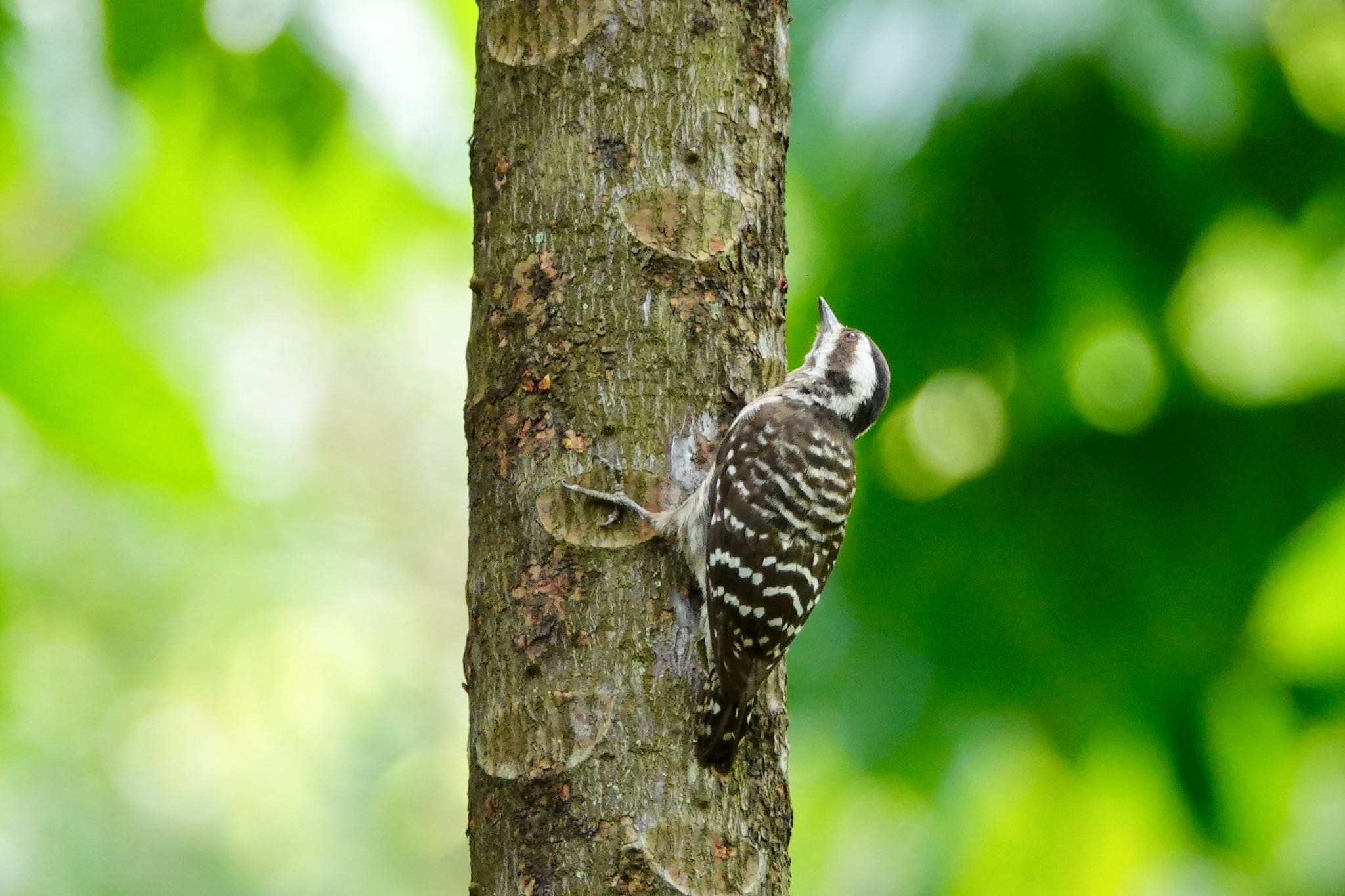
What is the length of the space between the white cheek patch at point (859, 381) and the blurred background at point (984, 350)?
617mm

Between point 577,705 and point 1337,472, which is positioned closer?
point 577,705

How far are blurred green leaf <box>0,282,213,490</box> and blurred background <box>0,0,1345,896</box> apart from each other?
11mm

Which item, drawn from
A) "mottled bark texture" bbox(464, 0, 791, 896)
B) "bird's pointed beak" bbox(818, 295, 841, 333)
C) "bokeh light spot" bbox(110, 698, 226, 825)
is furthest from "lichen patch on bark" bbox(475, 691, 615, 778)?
"bokeh light spot" bbox(110, 698, 226, 825)

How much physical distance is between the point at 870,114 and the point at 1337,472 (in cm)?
196

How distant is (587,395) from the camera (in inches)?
112

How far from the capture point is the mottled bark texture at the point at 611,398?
258 centimetres

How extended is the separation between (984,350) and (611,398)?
2134 millimetres

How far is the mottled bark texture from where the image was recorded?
258 cm

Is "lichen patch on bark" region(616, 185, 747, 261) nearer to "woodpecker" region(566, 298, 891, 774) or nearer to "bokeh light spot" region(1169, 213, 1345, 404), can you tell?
"woodpecker" region(566, 298, 891, 774)

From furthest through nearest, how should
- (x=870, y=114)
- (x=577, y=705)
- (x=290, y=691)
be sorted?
(x=290, y=691) → (x=870, y=114) → (x=577, y=705)

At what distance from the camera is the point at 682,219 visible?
2932 mm

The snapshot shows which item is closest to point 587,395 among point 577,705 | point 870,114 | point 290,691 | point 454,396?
point 577,705

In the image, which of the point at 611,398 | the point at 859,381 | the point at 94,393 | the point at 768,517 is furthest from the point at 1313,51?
the point at 94,393

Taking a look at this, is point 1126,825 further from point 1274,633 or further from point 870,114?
point 870,114
